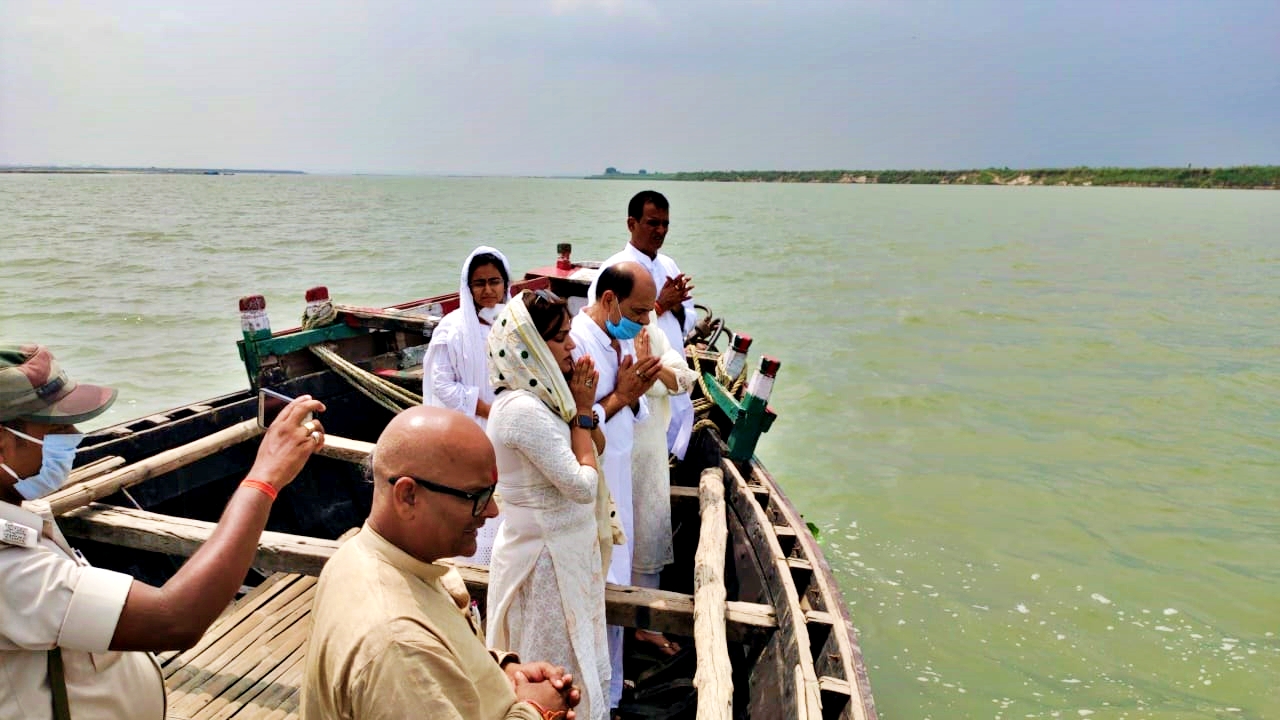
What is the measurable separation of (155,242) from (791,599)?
31.0 metres

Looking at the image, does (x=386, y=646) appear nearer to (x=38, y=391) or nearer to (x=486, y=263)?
(x=38, y=391)

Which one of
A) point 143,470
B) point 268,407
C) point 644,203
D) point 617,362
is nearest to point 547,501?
point 617,362

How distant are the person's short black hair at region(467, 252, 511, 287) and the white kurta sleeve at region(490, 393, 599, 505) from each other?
4.85 ft

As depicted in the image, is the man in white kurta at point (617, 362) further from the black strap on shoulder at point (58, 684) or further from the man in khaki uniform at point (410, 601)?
the black strap on shoulder at point (58, 684)

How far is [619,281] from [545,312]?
671 mm

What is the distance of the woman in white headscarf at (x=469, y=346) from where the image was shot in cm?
345

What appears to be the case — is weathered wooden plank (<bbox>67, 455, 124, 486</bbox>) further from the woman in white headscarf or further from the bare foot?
the bare foot

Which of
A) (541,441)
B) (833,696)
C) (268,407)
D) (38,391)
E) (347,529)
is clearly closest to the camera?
(38,391)

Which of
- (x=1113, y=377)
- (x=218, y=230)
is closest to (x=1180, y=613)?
(x=1113, y=377)

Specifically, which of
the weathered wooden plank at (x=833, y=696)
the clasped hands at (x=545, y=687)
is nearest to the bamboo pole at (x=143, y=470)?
the clasped hands at (x=545, y=687)

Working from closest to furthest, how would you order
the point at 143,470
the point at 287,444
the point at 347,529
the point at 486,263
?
1. the point at 287,444
2. the point at 486,263
3. the point at 143,470
4. the point at 347,529

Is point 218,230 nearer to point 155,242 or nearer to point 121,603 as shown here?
point 155,242

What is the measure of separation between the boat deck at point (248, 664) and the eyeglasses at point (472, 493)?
2.00m

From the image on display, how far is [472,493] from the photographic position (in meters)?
1.38
